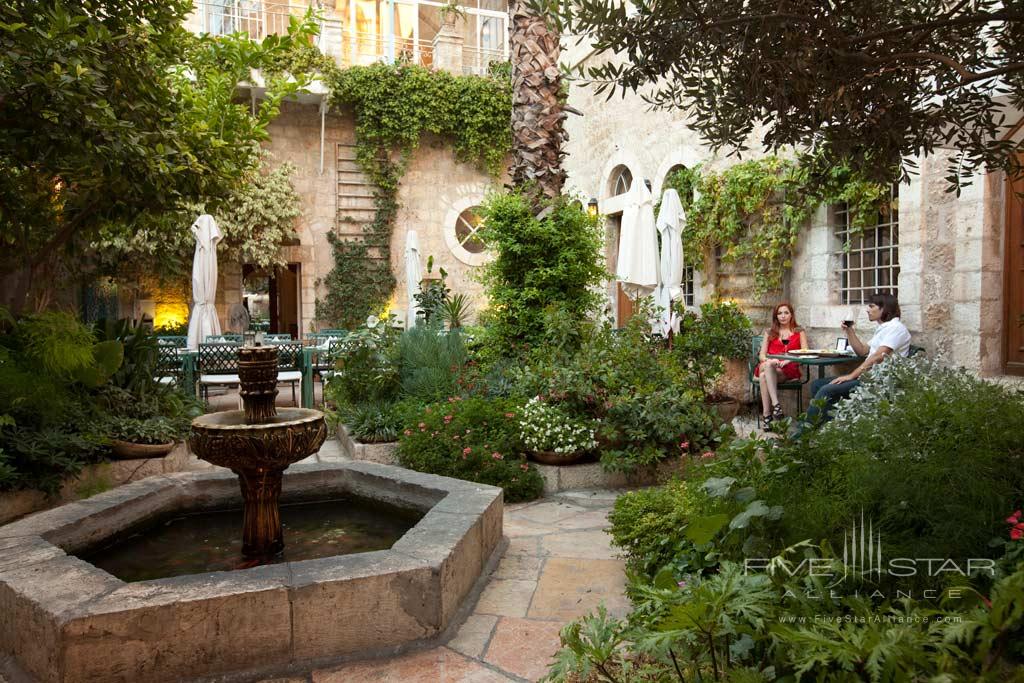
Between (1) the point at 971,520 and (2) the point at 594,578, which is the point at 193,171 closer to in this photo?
(2) the point at 594,578

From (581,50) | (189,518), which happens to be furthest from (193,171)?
(581,50)

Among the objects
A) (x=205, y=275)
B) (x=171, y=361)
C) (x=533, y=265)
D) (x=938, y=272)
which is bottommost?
(x=171, y=361)

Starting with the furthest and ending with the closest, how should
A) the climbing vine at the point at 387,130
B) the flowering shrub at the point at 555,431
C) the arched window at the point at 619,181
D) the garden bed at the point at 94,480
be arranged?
the climbing vine at the point at 387,130, the arched window at the point at 619,181, the flowering shrub at the point at 555,431, the garden bed at the point at 94,480

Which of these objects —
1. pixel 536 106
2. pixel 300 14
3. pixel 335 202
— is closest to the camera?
pixel 536 106

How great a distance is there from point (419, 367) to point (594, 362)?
1812 mm

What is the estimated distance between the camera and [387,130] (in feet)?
49.0

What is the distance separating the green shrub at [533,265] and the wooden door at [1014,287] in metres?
3.58

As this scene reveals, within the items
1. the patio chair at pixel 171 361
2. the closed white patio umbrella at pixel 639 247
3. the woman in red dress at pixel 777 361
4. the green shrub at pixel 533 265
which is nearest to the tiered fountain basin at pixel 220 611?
the green shrub at pixel 533 265

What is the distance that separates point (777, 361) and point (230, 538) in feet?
16.9

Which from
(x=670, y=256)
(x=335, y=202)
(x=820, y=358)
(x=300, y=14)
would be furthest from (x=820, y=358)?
(x=300, y=14)

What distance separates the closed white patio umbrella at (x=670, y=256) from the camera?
26.6 feet

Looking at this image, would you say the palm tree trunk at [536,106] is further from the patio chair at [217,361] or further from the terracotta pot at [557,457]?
the patio chair at [217,361]

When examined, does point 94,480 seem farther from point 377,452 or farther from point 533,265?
point 533,265

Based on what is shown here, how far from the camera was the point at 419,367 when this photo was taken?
6.48 meters
